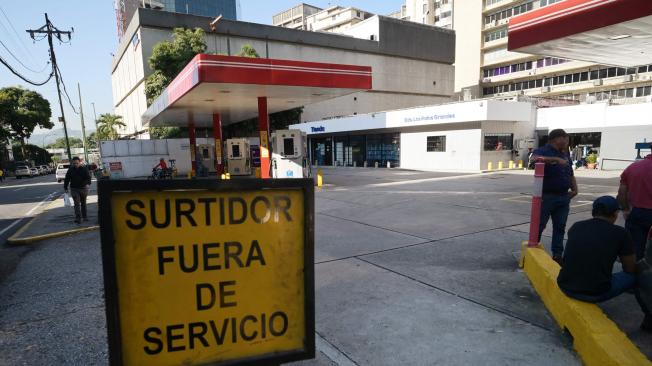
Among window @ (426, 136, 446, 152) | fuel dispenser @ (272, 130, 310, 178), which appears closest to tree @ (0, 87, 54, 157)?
fuel dispenser @ (272, 130, 310, 178)

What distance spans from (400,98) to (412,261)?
49.1 meters

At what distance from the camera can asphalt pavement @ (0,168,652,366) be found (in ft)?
10.3

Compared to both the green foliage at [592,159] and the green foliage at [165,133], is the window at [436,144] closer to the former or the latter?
the green foliage at [592,159]

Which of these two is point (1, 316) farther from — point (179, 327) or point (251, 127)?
point (251, 127)

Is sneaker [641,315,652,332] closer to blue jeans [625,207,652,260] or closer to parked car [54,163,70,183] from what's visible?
blue jeans [625,207,652,260]

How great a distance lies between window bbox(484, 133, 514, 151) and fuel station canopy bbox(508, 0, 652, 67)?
584 inches

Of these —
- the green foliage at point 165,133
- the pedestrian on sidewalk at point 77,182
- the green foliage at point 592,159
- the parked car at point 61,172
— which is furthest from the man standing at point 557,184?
the green foliage at point 165,133

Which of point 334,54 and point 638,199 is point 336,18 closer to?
point 334,54

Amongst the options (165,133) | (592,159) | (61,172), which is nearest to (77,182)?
(61,172)

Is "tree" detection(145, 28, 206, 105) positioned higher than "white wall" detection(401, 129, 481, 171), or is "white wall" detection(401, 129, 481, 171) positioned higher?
"tree" detection(145, 28, 206, 105)

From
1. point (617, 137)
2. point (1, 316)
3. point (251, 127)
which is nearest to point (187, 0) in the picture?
point (251, 127)

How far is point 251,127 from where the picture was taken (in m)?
34.2

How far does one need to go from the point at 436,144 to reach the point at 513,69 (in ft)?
105

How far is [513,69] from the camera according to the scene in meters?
50.2
